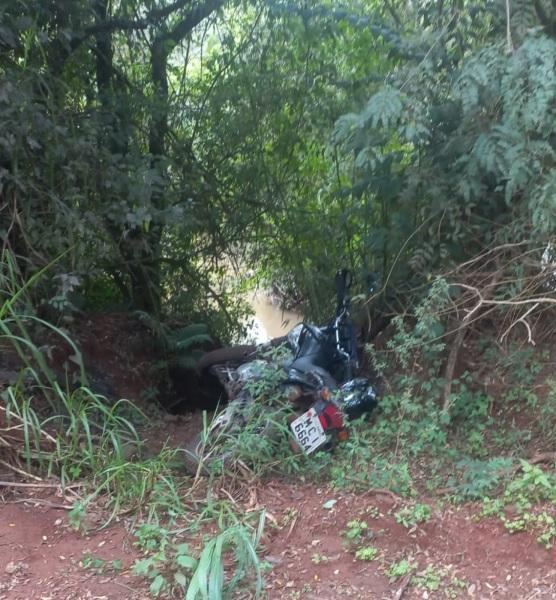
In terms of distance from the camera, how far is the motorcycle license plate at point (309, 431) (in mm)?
4711

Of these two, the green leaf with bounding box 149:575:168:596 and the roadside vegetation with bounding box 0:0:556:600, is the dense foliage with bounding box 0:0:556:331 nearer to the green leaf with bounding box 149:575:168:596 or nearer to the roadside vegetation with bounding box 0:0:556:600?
the roadside vegetation with bounding box 0:0:556:600

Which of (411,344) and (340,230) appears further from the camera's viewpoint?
(340,230)

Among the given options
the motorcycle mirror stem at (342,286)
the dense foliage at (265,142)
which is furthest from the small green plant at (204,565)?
the motorcycle mirror stem at (342,286)

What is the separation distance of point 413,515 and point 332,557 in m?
0.47

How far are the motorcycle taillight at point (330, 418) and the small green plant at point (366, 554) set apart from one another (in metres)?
1.20

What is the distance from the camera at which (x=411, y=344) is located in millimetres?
4824

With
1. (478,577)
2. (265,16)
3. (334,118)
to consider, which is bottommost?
(478,577)

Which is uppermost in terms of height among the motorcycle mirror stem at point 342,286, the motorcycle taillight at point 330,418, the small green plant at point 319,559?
the motorcycle mirror stem at point 342,286

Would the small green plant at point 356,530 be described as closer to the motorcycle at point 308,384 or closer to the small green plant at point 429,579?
the small green plant at point 429,579

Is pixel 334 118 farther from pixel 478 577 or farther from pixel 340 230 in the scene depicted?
pixel 478 577

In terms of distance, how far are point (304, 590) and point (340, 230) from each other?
4533 millimetres

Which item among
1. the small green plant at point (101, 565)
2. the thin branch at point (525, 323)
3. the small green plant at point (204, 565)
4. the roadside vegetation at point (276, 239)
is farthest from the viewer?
the thin branch at point (525, 323)

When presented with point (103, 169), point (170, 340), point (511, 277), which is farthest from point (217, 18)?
point (511, 277)

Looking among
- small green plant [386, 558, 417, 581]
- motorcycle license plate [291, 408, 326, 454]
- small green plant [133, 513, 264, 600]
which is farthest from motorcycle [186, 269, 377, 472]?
small green plant [386, 558, 417, 581]
